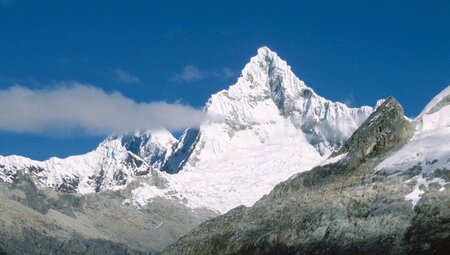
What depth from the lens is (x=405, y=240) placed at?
106500 millimetres

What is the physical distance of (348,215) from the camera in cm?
12044

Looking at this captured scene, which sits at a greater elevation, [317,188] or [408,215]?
[317,188]

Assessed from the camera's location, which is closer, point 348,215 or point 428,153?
point 348,215

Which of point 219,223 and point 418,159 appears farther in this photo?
point 219,223

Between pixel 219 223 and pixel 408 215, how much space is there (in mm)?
52807

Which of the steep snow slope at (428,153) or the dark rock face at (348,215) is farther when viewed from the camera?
the steep snow slope at (428,153)

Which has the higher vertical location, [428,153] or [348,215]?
[428,153]

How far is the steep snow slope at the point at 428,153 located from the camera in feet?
→ 377

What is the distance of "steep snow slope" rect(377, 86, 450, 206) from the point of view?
11479cm

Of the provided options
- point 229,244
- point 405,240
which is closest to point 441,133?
point 405,240

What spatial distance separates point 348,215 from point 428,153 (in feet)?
51.4

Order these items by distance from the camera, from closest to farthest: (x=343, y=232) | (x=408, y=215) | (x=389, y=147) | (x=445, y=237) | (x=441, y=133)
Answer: (x=445, y=237)
(x=408, y=215)
(x=343, y=232)
(x=441, y=133)
(x=389, y=147)

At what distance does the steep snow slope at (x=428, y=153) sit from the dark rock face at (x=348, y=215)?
1.75 meters

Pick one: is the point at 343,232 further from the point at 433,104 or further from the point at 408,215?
the point at 433,104
